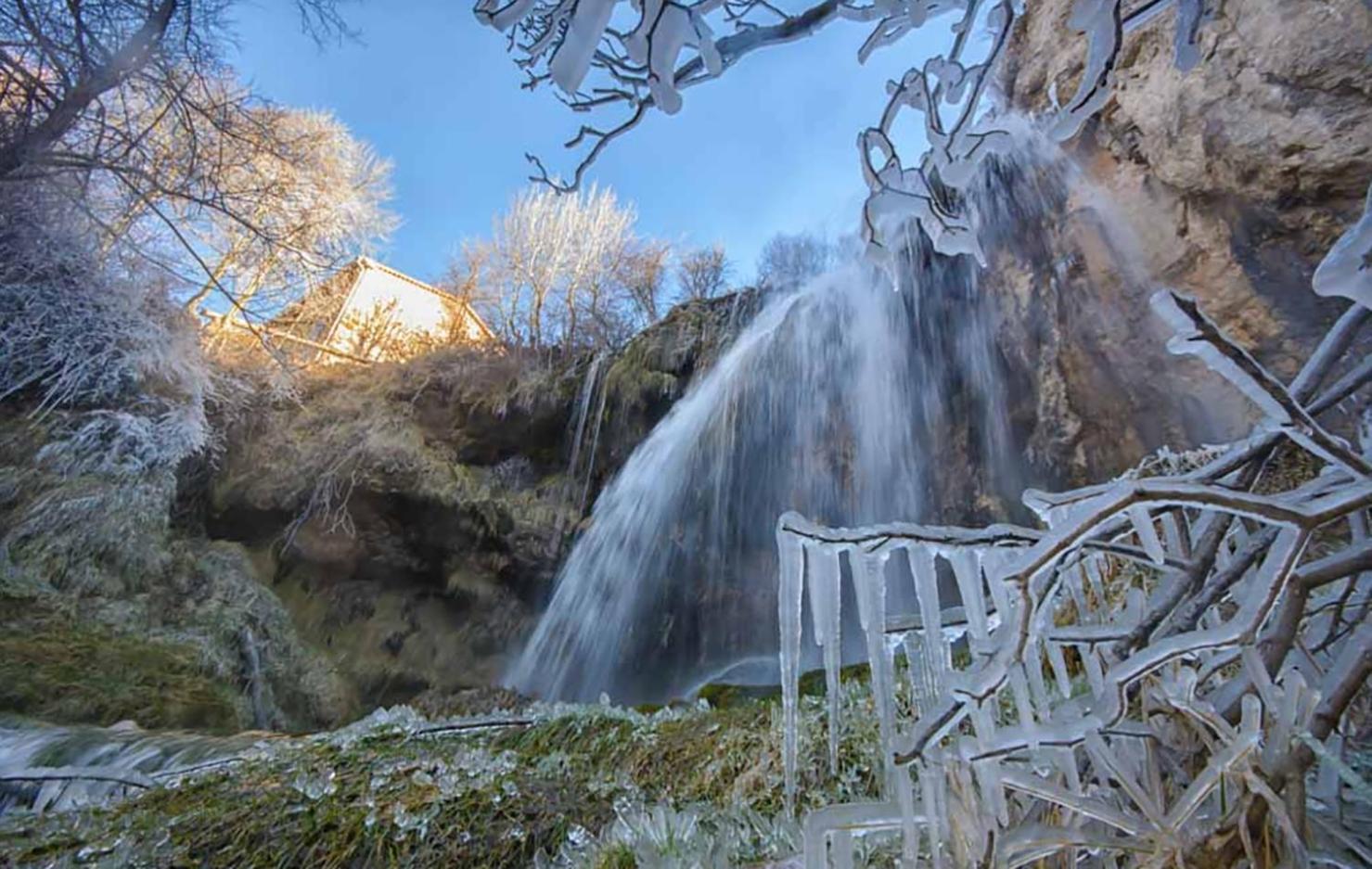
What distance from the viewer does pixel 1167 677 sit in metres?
0.69

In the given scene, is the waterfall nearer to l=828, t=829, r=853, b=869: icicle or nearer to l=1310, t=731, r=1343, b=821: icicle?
l=1310, t=731, r=1343, b=821: icicle

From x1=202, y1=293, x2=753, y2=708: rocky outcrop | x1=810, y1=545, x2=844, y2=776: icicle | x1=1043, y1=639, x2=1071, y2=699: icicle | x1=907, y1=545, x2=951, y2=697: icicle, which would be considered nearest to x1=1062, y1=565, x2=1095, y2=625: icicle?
x1=1043, y1=639, x2=1071, y2=699: icicle

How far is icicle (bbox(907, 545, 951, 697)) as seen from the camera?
0.83m

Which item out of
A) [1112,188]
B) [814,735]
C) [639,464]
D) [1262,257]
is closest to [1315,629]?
[814,735]

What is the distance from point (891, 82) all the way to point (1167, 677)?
3.96ft

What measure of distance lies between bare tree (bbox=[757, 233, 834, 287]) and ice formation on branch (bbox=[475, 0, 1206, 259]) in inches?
220

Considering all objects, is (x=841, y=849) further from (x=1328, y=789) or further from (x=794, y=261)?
(x=794, y=261)

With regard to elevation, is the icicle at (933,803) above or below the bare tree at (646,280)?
below

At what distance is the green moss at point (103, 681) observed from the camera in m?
3.49

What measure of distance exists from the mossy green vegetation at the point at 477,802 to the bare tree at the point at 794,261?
Result: 5695 mm

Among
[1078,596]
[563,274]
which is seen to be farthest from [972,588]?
[563,274]

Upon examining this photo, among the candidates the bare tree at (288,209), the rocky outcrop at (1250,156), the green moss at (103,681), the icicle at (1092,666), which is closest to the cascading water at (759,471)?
the rocky outcrop at (1250,156)

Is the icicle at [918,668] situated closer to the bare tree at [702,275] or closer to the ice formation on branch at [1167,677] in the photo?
the ice formation on branch at [1167,677]

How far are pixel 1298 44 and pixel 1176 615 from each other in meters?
3.72
